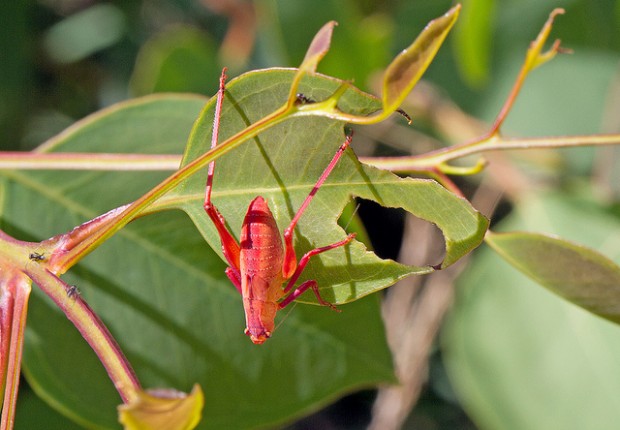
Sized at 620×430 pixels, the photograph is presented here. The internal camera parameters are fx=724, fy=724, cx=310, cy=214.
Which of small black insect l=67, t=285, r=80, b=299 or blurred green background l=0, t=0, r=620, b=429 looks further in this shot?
blurred green background l=0, t=0, r=620, b=429

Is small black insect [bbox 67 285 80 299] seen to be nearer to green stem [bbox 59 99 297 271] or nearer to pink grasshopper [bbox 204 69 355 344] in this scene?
green stem [bbox 59 99 297 271]

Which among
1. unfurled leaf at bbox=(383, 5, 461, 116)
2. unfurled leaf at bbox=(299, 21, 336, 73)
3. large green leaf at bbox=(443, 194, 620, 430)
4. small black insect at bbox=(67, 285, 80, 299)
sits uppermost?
unfurled leaf at bbox=(299, 21, 336, 73)

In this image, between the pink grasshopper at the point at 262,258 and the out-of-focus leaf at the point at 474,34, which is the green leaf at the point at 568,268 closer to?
the pink grasshopper at the point at 262,258

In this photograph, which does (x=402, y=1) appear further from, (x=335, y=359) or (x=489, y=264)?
(x=335, y=359)

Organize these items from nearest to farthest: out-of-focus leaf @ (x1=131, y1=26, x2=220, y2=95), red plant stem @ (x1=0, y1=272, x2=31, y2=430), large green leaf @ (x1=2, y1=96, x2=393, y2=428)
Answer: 1. red plant stem @ (x1=0, y1=272, x2=31, y2=430)
2. large green leaf @ (x1=2, y1=96, x2=393, y2=428)
3. out-of-focus leaf @ (x1=131, y1=26, x2=220, y2=95)

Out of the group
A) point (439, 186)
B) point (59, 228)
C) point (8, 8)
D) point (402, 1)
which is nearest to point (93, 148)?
point (59, 228)

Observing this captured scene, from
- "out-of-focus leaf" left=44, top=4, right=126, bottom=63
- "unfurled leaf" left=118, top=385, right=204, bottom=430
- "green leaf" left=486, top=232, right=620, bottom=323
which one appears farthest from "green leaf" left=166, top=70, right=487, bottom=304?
"out-of-focus leaf" left=44, top=4, right=126, bottom=63

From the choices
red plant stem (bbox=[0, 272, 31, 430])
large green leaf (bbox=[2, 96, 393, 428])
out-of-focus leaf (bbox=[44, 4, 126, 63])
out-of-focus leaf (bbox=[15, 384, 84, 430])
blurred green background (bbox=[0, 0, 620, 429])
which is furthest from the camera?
out-of-focus leaf (bbox=[44, 4, 126, 63])

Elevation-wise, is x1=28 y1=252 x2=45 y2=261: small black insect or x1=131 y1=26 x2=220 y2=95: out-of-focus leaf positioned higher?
x1=28 y1=252 x2=45 y2=261: small black insect

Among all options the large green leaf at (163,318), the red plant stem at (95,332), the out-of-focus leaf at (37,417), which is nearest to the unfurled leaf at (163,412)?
the red plant stem at (95,332)
